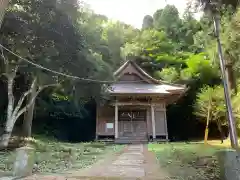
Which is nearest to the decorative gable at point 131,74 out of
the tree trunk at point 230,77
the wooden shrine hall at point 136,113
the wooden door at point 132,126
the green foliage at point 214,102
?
the wooden shrine hall at point 136,113

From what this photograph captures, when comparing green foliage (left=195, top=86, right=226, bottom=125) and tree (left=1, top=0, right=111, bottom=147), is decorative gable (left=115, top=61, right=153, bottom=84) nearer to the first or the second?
green foliage (left=195, top=86, right=226, bottom=125)

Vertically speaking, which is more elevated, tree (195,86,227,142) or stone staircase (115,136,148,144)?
tree (195,86,227,142)

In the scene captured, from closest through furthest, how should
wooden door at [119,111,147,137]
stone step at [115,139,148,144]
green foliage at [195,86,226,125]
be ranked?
1. green foliage at [195,86,226,125]
2. stone step at [115,139,148,144]
3. wooden door at [119,111,147,137]

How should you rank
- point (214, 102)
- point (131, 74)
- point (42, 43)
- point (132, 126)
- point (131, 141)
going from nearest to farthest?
point (42, 43), point (214, 102), point (131, 141), point (132, 126), point (131, 74)

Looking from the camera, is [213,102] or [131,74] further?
[131,74]

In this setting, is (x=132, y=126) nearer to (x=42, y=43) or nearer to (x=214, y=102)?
(x=214, y=102)

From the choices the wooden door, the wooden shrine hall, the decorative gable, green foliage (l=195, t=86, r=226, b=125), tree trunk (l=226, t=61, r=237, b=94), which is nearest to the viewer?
green foliage (l=195, t=86, r=226, b=125)

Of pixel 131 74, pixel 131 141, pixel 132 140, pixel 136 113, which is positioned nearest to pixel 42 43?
pixel 131 141

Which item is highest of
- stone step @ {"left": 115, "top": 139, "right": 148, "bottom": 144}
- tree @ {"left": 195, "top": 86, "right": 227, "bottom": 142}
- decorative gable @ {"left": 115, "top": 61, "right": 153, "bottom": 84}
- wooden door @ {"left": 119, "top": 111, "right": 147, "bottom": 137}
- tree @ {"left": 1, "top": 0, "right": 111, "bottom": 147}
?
decorative gable @ {"left": 115, "top": 61, "right": 153, "bottom": 84}

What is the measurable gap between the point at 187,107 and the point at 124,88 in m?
7.25

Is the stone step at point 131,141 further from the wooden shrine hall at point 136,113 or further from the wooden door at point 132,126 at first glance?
the wooden door at point 132,126

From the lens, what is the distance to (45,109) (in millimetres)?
17750

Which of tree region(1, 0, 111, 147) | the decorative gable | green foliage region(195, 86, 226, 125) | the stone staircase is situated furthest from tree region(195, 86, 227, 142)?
tree region(1, 0, 111, 147)

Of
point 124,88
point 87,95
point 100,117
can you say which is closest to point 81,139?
point 100,117
